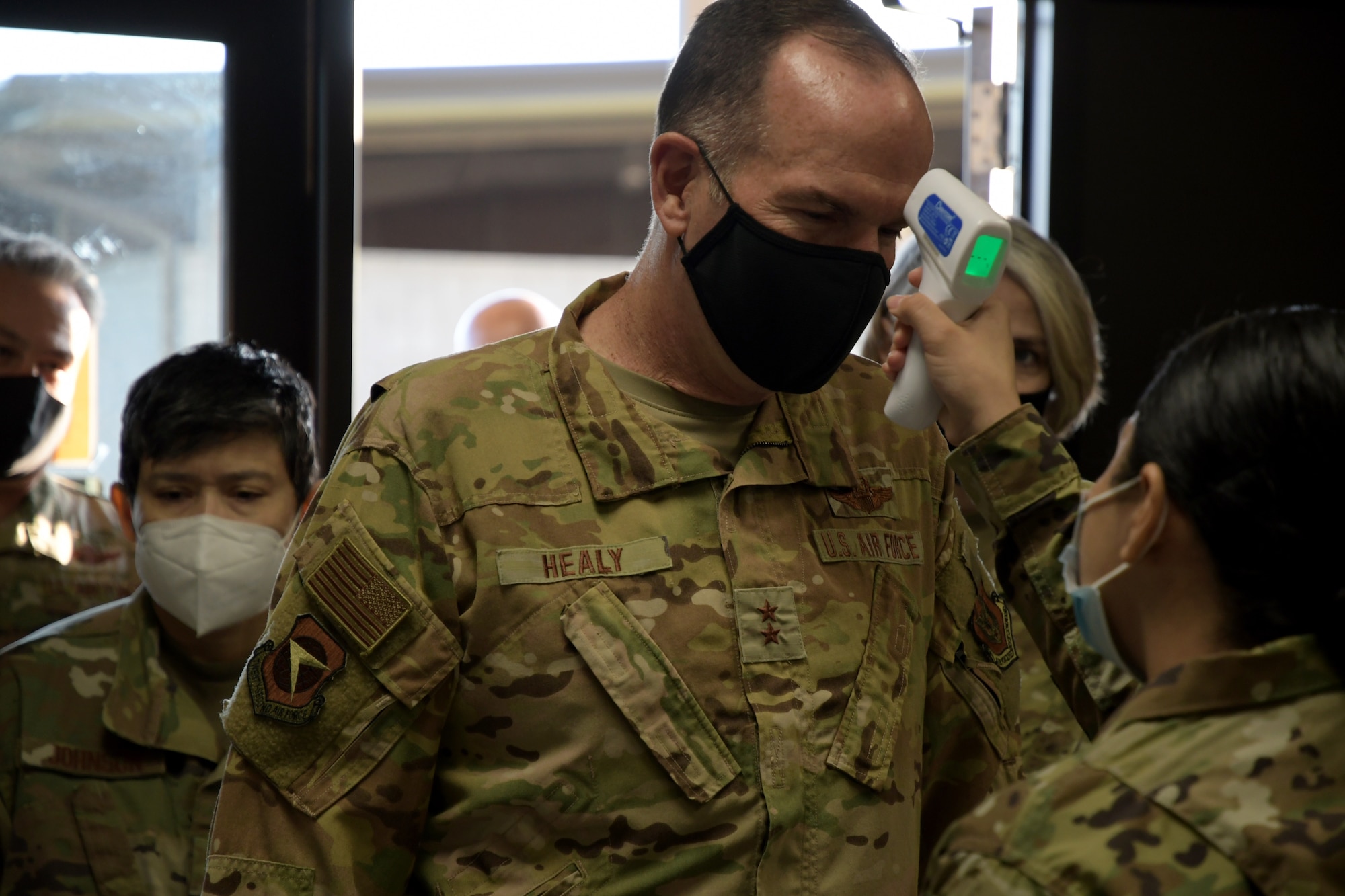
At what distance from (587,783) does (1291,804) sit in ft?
2.21

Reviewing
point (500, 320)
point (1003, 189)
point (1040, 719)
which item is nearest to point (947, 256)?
point (1040, 719)

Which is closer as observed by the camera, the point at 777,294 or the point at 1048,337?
the point at 777,294

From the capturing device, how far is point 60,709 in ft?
6.62

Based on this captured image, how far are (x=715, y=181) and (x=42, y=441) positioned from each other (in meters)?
1.60

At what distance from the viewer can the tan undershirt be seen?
5.00 ft

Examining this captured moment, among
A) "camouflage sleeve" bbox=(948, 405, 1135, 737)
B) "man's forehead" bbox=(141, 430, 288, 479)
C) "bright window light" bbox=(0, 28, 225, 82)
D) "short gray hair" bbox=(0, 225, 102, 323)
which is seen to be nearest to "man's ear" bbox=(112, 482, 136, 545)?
"man's forehead" bbox=(141, 430, 288, 479)

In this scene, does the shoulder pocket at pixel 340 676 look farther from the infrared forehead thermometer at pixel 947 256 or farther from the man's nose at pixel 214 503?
the man's nose at pixel 214 503

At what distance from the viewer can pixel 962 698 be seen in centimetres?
160

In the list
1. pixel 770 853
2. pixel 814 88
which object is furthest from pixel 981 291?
pixel 770 853

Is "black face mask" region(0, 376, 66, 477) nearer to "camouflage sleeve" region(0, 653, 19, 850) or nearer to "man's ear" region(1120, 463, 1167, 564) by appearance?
"camouflage sleeve" region(0, 653, 19, 850)

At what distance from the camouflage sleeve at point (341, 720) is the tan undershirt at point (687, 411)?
1.07ft

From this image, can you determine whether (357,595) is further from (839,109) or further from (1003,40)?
(1003,40)

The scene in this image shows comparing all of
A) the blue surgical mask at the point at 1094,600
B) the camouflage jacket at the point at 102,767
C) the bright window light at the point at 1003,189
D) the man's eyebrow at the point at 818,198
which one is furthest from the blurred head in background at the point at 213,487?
the bright window light at the point at 1003,189

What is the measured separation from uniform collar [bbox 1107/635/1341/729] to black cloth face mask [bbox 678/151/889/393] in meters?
0.60
